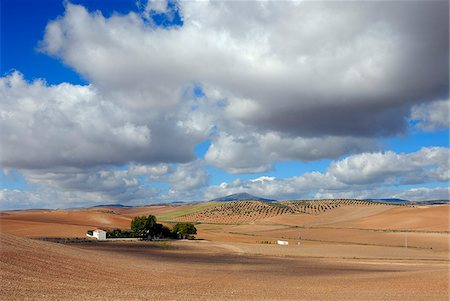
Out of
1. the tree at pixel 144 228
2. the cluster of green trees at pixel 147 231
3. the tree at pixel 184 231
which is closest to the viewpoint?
the cluster of green trees at pixel 147 231

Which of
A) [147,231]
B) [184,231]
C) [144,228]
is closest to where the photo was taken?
[144,228]

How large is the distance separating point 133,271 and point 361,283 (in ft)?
61.7

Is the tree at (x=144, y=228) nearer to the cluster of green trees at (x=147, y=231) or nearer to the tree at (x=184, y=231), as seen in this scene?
the cluster of green trees at (x=147, y=231)

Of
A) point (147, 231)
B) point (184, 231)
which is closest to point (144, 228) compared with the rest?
point (147, 231)

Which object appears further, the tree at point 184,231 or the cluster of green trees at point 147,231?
the tree at point 184,231

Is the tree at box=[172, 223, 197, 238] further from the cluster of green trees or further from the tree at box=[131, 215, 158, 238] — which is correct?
the tree at box=[131, 215, 158, 238]

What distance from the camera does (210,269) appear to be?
1897 inches

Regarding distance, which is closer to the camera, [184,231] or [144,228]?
[144,228]

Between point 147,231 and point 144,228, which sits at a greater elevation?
point 144,228

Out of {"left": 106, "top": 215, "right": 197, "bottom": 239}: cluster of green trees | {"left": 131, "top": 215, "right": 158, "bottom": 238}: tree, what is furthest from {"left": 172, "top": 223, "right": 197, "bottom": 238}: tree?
{"left": 131, "top": 215, "right": 158, "bottom": 238}: tree

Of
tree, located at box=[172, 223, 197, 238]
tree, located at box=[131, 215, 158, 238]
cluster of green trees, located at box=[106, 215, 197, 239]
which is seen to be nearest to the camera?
cluster of green trees, located at box=[106, 215, 197, 239]

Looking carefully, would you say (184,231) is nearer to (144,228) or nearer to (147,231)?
(147,231)

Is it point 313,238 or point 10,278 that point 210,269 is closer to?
point 10,278

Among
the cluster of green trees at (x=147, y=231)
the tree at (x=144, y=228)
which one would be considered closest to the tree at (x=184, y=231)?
the cluster of green trees at (x=147, y=231)
